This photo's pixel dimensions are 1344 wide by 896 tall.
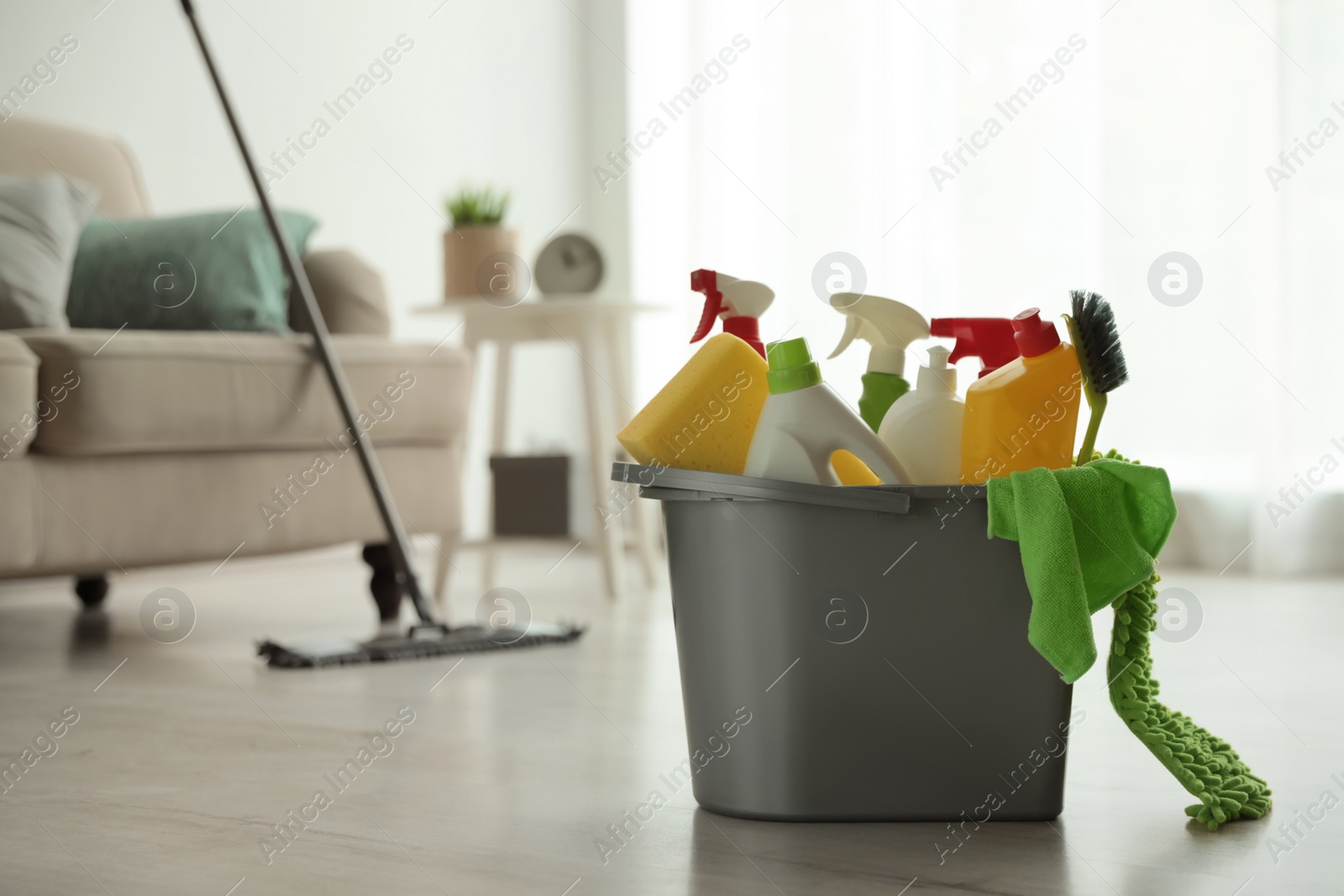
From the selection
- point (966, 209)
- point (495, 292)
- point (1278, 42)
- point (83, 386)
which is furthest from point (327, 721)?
point (1278, 42)

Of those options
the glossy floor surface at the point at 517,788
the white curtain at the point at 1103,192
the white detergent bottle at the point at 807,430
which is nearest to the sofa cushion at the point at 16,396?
the glossy floor surface at the point at 517,788

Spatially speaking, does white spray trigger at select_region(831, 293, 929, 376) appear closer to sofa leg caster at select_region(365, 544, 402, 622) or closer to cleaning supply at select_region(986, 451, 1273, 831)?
cleaning supply at select_region(986, 451, 1273, 831)

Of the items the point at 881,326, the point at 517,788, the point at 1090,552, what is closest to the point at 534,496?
the point at 517,788

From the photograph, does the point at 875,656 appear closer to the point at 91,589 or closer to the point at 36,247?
the point at 36,247

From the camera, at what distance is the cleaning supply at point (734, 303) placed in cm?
87

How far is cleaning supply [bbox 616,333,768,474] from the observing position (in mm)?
807

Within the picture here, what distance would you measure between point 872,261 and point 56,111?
1598mm

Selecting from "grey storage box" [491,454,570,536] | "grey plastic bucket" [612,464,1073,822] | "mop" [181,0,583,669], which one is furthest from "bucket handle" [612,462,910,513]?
"grey storage box" [491,454,570,536]

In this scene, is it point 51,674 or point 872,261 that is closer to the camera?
point 51,674

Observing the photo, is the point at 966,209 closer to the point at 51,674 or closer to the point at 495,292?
the point at 495,292

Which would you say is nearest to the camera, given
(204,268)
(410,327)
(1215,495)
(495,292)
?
(204,268)

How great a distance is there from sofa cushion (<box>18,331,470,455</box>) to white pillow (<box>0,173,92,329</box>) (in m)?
0.13

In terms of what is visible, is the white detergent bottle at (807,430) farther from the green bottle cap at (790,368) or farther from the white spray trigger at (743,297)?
the white spray trigger at (743,297)

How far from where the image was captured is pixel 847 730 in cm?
79
